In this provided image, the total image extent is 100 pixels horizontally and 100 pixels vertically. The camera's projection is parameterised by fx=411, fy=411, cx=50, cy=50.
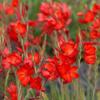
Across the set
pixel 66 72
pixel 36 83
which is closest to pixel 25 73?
pixel 36 83

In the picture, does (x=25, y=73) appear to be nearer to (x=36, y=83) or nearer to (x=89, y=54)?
(x=36, y=83)

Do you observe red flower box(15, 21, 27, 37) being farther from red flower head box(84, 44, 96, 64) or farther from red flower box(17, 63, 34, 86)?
red flower head box(84, 44, 96, 64)

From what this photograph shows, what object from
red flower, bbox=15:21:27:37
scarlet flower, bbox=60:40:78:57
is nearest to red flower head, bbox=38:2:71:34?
red flower, bbox=15:21:27:37

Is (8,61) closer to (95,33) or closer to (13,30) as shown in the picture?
(13,30)

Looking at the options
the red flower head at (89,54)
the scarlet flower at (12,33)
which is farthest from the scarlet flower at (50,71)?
the scarlet flower at (12,33)

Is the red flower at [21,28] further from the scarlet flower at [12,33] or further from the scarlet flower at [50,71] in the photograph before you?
the scarlet flower at [50,71]

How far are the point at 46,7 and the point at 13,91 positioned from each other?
58cm

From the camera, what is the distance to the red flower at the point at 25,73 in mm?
1827

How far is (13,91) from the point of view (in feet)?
6.72

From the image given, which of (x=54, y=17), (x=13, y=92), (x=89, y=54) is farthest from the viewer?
(x=54, y=17)

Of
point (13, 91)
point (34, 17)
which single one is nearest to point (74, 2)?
point (34, 17)

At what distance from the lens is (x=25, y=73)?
182 cm

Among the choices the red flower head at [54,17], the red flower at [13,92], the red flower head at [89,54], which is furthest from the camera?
the red flower head at [54,17]

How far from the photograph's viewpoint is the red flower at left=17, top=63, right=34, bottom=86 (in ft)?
5.99
